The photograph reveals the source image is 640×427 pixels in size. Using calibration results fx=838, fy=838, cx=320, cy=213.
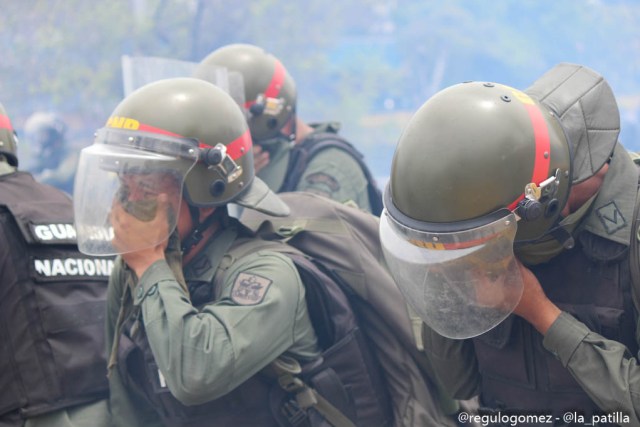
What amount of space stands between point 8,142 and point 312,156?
6.31ft

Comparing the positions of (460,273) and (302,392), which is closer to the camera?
(460,273)

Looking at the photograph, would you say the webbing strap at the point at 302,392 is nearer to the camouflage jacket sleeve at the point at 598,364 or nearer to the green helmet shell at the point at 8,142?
the camouflage jacket sleeve at the point at 598,364

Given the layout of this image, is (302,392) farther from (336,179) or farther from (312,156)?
(312,156)

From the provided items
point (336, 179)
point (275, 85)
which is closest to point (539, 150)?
point (336, 179)

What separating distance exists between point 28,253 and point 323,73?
1032 cm

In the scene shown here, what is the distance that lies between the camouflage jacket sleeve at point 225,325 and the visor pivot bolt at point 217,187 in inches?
10.5

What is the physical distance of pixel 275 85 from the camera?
473cm

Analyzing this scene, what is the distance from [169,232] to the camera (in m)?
2.59

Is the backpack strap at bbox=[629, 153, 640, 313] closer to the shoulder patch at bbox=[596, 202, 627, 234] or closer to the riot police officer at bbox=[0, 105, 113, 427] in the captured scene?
the shoulder patch at bbox=[596, 202, 627, 234]

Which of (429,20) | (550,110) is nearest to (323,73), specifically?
(429,20)

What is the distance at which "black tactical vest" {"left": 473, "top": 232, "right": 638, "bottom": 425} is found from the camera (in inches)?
79.4

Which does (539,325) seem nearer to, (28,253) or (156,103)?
(156,103)

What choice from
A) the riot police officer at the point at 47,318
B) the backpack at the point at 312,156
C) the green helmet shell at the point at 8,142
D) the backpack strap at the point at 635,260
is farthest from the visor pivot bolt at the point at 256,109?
the backpack strap at the point at 635,260

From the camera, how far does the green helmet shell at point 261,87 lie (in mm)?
4641
